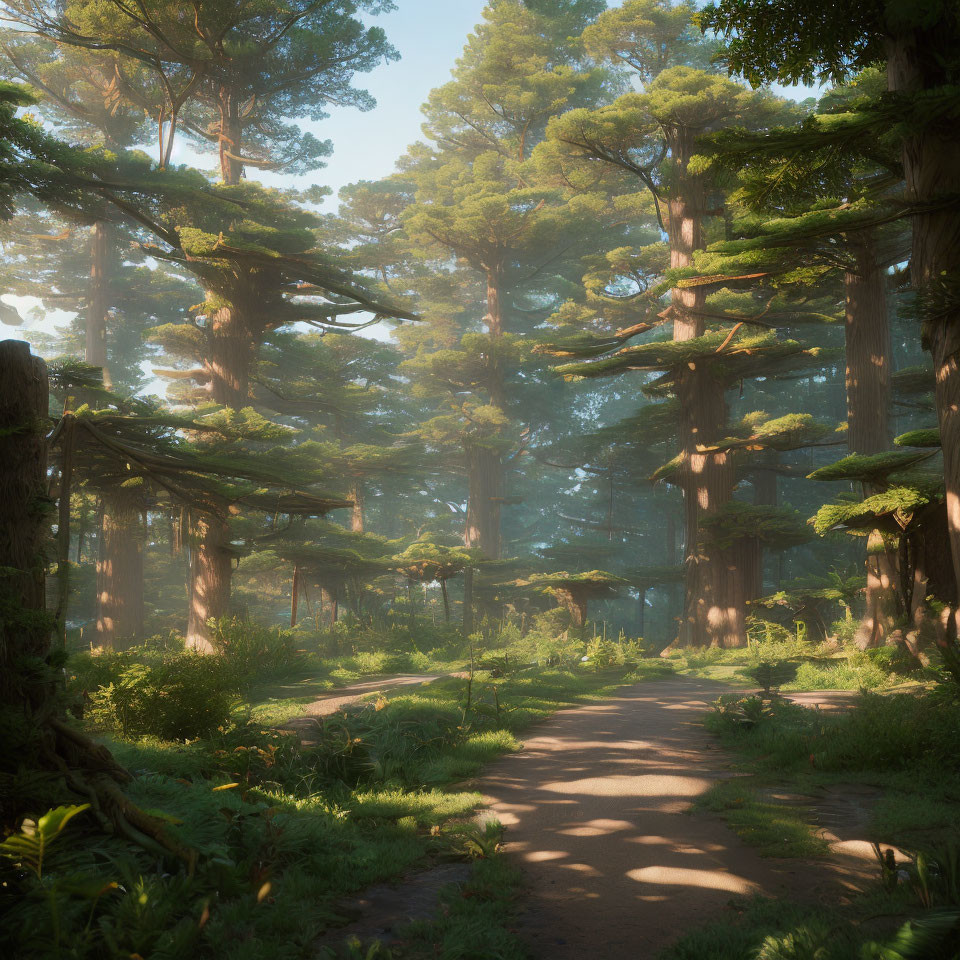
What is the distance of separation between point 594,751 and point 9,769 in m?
5.88

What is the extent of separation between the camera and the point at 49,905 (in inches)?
141

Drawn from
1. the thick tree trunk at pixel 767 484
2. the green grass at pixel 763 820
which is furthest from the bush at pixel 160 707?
the thick tree trunk at pixel 767 484

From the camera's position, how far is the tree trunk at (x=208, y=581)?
56.2 ft

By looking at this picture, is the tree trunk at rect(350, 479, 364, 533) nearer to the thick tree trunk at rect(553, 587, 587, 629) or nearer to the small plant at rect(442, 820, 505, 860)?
the thick tree trunk at rect(553, 587, 587, 629)

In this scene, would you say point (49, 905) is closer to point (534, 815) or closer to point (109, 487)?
point (534, 815)

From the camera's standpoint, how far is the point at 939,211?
7094mm

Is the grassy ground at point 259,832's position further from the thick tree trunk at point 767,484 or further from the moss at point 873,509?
the thick tree trunk at point 767,484

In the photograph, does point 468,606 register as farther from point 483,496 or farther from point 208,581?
point 208,581

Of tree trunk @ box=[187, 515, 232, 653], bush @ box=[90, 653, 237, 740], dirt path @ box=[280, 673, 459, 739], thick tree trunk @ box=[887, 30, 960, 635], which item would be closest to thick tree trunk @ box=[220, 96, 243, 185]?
tree trunk @ box=[187, 515, 232, 653]

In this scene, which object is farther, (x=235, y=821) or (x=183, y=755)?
(x=183, y=755)

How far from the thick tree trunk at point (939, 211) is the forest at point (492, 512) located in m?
0.05

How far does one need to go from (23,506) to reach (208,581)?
12.8 m

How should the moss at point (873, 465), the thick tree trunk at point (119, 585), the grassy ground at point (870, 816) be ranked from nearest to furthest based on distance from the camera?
the grassy ground at point (870, 816) → the moss at point (873, 465) → the thick tree trunk at point (119, 585)

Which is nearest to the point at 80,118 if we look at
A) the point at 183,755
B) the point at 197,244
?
the point at 197,244
